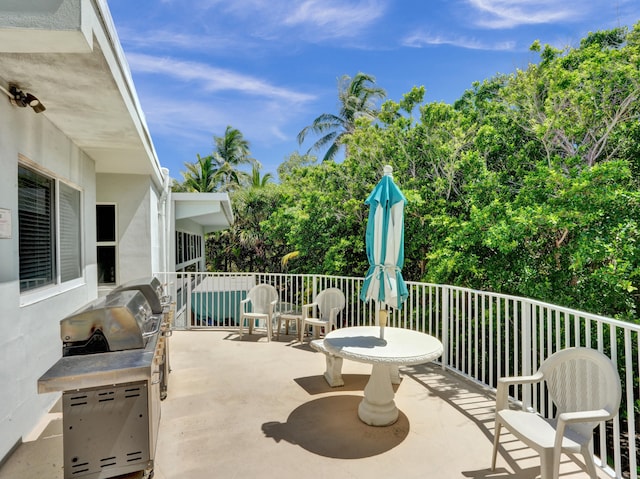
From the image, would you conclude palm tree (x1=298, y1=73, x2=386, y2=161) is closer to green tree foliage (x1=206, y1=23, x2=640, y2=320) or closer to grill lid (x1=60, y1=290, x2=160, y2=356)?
green tree foliage (x1=206, y1=23, x2=640, y2=320)

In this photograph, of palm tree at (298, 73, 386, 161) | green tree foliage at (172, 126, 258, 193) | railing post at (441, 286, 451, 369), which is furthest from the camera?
green tree foliage at (172, 126, 258, 193)

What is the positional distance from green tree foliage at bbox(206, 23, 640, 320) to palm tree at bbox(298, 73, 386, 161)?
34.9ft

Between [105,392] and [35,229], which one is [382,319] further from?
[35,229]

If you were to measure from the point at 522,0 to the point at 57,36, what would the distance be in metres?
7.65

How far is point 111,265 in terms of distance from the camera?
633cm

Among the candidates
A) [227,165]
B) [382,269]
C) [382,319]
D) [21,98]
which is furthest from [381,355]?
[227,165]

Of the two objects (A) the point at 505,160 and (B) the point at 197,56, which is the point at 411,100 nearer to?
(A) the point at 505,160

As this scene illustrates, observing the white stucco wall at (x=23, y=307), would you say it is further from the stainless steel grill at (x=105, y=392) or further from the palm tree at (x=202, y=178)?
the palm tree at (x=202, y=178)

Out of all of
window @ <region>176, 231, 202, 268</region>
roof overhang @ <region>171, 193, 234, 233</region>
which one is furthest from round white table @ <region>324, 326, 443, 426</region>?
window @ <region>176, 231, 202, 268</region>

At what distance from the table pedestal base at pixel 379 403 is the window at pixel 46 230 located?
3439 mm

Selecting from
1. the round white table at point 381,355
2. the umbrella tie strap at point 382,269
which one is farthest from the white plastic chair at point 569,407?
the umbrella tie strap at point 382,269

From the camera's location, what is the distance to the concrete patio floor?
2.59 metres

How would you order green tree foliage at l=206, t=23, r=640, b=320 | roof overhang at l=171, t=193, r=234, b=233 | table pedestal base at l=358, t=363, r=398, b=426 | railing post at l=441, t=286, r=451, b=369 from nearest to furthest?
table pedestal base at l=358, t=363, r=398, b=426 < railing post at l=441, t=286, r=451, b=369 < green tree foliage at l=206, t=23, r=640, b=320 < roof overhang at l=171, t=193, r=234, b=233

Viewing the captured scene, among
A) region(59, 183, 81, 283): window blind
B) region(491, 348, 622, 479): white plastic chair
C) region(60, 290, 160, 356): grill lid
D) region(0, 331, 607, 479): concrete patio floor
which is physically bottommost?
region(0, 331, 607, 479): concrete patio floor
